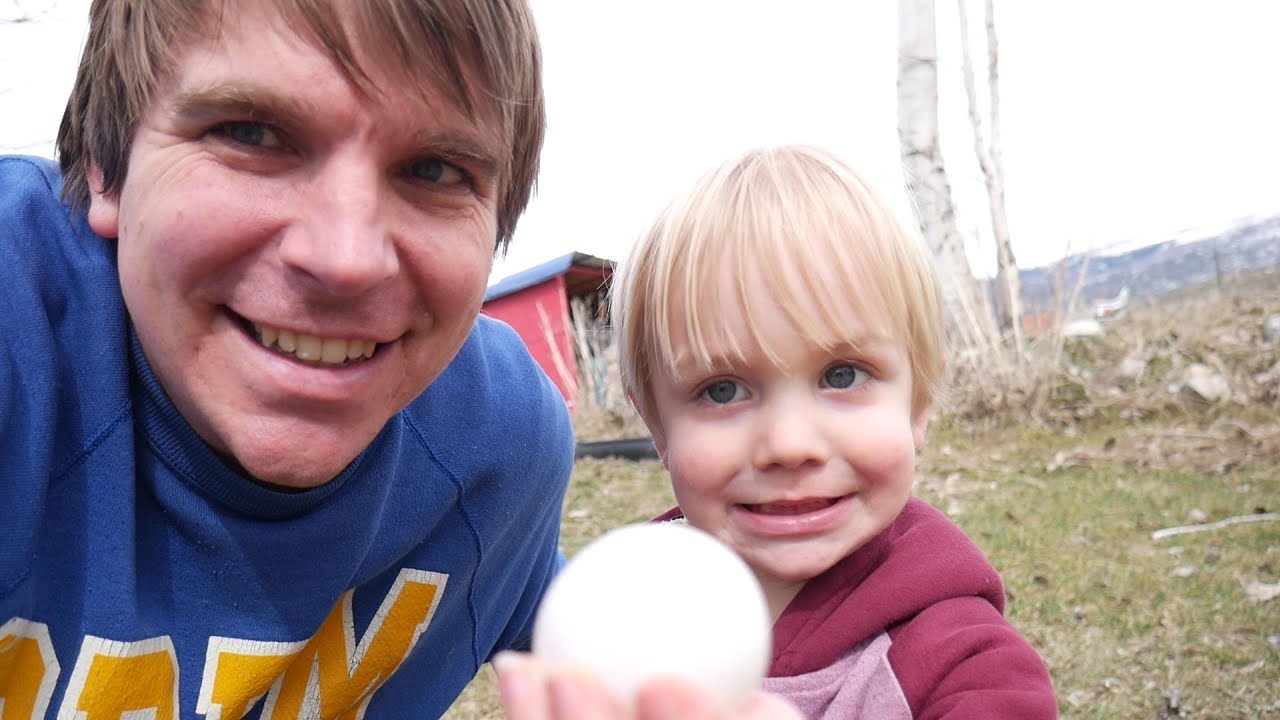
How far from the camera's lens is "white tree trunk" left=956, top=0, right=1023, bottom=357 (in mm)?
7066

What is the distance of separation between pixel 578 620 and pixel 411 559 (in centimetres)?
105

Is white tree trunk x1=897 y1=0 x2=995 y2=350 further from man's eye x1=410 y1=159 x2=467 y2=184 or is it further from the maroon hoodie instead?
man's eye x1=410 y1=159 x2=467 y2=184

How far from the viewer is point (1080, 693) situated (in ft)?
9.37

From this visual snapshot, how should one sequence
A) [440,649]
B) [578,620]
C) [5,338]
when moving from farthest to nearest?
[440,649] < [5,338] < [578,620]

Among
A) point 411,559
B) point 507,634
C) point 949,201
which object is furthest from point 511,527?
point 949,201

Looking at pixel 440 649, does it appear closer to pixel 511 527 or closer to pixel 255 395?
pixel 511 527

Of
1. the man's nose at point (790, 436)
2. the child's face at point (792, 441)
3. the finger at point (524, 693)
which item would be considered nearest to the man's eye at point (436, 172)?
the child's face at point (792, 441)

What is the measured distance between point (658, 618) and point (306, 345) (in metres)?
0.80

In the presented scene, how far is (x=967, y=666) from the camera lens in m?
1.31

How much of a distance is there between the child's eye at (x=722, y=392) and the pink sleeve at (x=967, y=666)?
0.44m

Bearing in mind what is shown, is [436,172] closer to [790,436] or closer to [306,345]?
[306,345]

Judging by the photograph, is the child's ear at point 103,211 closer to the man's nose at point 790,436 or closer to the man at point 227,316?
the man at point 227,316

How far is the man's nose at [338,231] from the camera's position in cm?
140

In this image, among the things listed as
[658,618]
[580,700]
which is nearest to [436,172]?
[658,618]
